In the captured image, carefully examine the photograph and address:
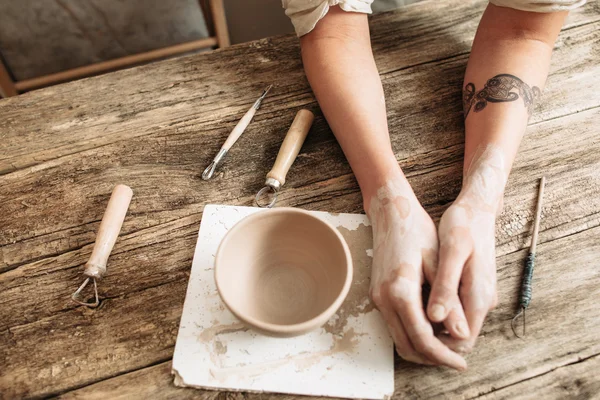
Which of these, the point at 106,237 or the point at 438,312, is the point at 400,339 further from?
the point at 106,237

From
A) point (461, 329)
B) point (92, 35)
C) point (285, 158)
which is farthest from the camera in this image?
point (92, 35)

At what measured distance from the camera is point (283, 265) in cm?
75

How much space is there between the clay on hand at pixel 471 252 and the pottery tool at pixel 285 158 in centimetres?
28

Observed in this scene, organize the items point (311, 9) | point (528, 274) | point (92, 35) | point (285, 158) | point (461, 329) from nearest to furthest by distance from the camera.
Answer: point (461, 329) < point (528, 274) < point (285, 158) < point (311, 9) < point (92, 35)

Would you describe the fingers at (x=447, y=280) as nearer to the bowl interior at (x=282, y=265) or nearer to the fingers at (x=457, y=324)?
the fingers at (x=457, y=324)

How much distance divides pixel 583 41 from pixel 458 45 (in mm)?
276

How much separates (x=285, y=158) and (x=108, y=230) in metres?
0.32

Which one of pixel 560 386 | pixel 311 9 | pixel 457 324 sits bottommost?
pixel 560 386

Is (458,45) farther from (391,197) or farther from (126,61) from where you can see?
(126,61)

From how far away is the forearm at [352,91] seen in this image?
848 millimetres

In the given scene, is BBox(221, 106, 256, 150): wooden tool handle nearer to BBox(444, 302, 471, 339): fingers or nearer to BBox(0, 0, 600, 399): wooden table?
BBox(0, 0, 600, 399): wooden table

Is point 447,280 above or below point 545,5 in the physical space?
below

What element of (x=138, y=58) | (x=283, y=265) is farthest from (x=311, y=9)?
(x=138, y=58)

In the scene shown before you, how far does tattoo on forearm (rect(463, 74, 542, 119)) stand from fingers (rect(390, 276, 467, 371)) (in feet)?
1.36
